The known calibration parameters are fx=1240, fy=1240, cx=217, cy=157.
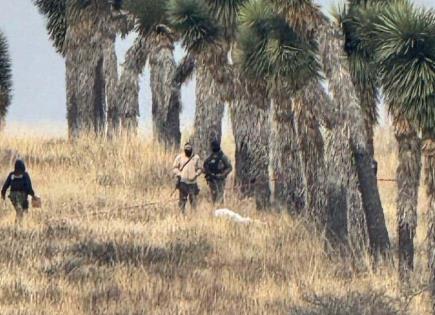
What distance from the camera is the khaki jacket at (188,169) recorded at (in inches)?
945

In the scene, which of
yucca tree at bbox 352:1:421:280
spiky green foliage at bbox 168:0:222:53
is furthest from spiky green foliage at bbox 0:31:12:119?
yucca tree at bbox 352:1:421:280

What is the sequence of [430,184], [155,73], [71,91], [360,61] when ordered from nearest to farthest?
[430,184], [360,61], [155,73], [71,91]

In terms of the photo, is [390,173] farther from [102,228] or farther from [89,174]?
[102,228]

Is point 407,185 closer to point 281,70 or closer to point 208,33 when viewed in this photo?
point 281,70

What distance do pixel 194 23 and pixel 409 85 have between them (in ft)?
27.1

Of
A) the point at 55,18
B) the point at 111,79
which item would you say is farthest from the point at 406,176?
the point at 55,18

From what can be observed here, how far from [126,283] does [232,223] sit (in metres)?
6.60

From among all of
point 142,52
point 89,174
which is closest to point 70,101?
point 142,52

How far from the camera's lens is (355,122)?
899 inches

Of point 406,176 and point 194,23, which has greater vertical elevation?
point 194,23

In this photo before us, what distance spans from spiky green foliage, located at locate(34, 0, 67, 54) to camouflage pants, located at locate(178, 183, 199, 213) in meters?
18.1

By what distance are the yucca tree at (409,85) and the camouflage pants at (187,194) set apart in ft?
14.4

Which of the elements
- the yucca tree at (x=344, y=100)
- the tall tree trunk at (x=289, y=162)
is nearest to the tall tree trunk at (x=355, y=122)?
the yucca tree at (x=344, y=100)

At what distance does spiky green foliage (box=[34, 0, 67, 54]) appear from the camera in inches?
1649
